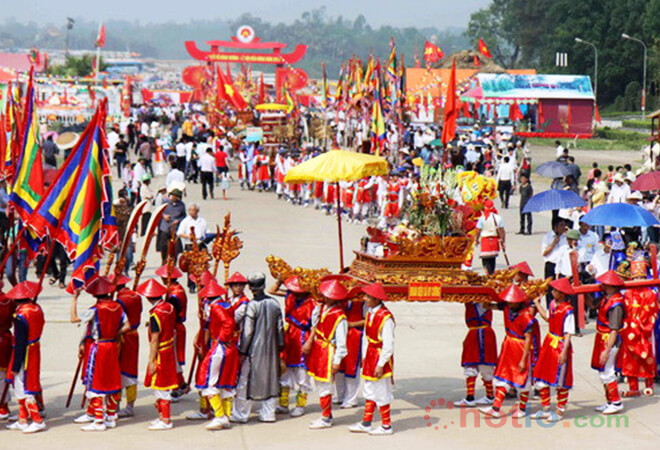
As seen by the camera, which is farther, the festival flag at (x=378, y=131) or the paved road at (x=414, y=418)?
the festival flag at (x=378, y=131)

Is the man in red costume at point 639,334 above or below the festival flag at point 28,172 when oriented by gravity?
below

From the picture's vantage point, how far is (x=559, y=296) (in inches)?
427

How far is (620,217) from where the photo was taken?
562 inches

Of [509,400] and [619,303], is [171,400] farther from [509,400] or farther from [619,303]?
[619,303]

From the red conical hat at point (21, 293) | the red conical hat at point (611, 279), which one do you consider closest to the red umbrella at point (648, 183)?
the red conical hat at point (611, 279)

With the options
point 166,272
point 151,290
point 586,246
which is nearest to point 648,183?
point 586,246

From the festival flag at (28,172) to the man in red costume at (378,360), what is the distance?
403 cm

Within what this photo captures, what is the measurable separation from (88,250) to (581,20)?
7136 cm

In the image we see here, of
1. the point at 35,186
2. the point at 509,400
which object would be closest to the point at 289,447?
the point at 509,400

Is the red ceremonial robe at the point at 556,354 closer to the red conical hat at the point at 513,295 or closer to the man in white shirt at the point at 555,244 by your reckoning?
the red conical hat at the point at 513,295

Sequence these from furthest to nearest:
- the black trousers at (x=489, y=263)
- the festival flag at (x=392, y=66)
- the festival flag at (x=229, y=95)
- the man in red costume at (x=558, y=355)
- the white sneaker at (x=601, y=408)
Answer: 1. the festival flag at (x=229, y=95)
2. the festival flag at (x=392, y=66)
3. the black trousers at (x=489, y=263)
4. the white sneaker at (x=601, y=408)
5. the man in red costume at (x=558, y=355)

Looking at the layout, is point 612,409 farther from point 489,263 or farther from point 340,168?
point 489,263

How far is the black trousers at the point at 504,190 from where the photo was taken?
28391mm

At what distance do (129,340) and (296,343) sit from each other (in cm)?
159
